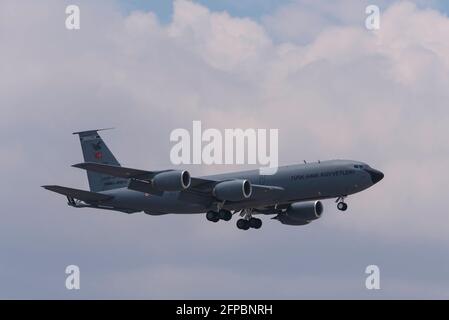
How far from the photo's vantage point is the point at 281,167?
94750 millimetres

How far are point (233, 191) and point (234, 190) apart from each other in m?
0.13

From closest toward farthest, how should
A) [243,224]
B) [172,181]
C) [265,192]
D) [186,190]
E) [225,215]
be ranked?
[172,181] < [265,192] < [225,215] < [186,190] < [243,224]

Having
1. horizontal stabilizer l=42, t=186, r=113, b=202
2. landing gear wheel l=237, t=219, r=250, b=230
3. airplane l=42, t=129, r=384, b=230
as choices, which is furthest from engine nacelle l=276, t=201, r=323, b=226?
horizontal stabilizer l=42, t=186, r=113, b=202

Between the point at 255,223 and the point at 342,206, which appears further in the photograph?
the point at 255,223

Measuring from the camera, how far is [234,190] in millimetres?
94062

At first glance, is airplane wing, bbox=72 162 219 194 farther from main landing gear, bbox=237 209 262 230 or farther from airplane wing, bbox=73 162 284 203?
main landing gear, bbox=237 209 262 230

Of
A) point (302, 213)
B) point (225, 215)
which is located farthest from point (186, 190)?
point (302, 213)

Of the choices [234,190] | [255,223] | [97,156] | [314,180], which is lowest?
[255,223]

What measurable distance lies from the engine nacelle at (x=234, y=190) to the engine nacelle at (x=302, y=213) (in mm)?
10269

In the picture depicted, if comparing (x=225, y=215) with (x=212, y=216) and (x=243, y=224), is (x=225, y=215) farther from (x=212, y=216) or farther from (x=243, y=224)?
(x=243, y=224)

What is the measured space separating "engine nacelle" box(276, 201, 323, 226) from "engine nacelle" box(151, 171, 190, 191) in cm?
1412

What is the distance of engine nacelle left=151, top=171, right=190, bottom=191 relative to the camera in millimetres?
92250

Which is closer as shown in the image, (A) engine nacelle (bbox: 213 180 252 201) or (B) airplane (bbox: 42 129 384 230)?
(B) airplane (bbox: 42 129 384 230)
